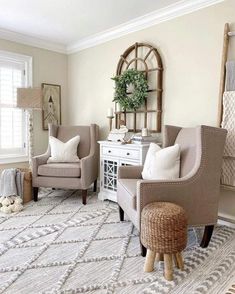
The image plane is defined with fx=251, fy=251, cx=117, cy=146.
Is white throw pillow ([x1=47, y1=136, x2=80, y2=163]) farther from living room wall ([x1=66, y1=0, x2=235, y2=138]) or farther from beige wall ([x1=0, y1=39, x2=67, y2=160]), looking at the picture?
living room wall ([x1=66, y1=0, x2=235, y2=138])

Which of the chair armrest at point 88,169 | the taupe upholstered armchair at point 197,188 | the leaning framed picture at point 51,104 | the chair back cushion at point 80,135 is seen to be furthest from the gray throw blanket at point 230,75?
the leaning framed picture at point 51,104

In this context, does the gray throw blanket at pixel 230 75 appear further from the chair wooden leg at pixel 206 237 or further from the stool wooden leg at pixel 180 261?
the stool wooden leg at pixel 180 261

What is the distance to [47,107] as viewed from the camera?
14.4 feet

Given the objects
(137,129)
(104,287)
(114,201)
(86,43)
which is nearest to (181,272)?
(104,287)

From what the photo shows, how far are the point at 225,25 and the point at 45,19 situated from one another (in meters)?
2.28

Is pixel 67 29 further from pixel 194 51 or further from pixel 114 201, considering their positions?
pixel 114 201

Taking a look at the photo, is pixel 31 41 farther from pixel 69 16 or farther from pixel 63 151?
pixel 63 151

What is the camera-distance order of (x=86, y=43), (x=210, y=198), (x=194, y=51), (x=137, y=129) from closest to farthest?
(x=210, y=198) < (x=194, y=51) < (x=137, y=129) < (x=86, y=43)

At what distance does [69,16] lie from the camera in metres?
3.27

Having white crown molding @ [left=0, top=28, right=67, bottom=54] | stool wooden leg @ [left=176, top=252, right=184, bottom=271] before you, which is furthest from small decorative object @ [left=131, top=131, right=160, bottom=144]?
white crown molding @ [left=0, top=28, right=67, bottom=54]

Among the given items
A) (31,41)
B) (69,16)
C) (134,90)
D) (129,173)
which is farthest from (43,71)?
(129,173)

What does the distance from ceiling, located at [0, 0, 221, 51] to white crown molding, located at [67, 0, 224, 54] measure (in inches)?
1.3

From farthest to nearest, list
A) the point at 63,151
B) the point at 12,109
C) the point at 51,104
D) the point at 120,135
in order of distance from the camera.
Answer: the point at 51,104, the point at 12,109, the point at 63,151, the point at 120,135

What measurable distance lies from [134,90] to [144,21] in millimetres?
920
